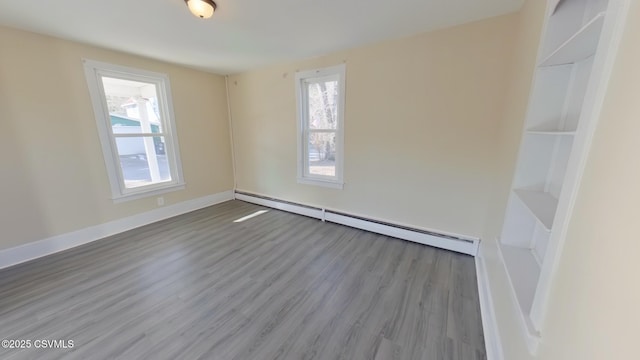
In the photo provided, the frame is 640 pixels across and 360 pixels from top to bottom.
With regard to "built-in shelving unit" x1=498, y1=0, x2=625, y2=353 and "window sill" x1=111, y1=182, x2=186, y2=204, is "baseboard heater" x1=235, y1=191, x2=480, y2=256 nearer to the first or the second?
"built-in shelving unit" x1=498, y1=0, x2=625, y2=353

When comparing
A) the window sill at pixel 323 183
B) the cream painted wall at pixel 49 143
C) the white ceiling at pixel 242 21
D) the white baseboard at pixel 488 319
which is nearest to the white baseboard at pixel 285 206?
the window sill at pixel 323 183

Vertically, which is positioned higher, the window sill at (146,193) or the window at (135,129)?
the window at (135,129)

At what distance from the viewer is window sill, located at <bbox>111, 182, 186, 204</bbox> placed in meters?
3.22

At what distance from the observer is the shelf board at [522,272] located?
1.12 meters

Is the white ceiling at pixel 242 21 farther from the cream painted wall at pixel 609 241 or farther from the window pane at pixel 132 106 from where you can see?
the cream painted wall at pixel 609 241

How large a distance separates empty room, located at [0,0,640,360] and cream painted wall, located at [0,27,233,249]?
2 cm

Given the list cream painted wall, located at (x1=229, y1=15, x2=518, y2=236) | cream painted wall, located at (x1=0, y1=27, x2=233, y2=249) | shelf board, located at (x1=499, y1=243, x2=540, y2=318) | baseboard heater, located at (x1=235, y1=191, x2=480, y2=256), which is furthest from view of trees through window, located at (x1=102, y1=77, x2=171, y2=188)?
shelf board, located at (x1=499, y1=243, x2=540, y2=318)

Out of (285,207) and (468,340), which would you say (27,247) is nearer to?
(285,207)

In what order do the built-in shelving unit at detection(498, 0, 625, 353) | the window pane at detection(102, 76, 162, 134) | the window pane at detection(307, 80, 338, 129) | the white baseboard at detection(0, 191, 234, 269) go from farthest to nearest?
1. the window pane at detection(307, 80, 338, 129)
2. the window pane at detection(102, 76, 162, 134)
3. the white baseboard at detection(0, 191, 234, 269)
4. the built-in shelving unit at detection(498, 0, 625, 353)

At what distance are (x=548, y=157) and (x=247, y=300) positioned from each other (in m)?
2.33

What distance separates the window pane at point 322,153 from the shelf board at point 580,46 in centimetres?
249

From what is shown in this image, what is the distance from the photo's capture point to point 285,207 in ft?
13.5

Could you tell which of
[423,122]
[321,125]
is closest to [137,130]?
[321,125]

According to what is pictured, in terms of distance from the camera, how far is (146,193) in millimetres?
3508
